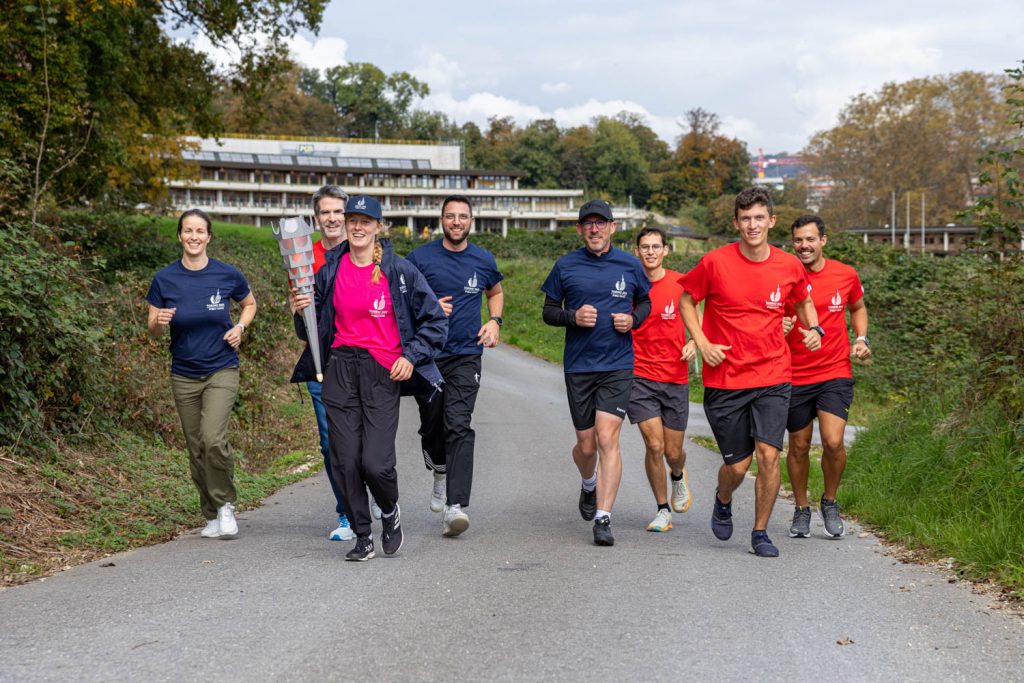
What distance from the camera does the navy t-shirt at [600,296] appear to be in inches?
335

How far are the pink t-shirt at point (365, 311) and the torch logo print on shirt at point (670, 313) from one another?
8.97 ft

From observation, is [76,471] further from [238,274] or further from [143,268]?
[143,268]

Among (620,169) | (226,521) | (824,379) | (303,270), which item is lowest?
(226,521)

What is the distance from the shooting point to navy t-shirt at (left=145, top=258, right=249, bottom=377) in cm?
812

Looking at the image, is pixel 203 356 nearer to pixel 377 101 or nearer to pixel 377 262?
pixel 377 262

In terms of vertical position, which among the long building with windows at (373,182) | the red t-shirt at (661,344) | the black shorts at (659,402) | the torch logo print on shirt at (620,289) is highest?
the long building with windows at (373,182)

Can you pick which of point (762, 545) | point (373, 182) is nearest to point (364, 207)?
point (762, 545)

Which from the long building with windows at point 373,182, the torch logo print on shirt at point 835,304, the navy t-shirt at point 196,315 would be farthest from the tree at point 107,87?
the long building with windows at point 373,182

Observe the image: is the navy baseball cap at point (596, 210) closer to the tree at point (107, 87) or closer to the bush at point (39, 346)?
the bush at point (39, 346)

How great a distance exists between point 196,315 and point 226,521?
146cm

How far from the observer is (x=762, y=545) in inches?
304

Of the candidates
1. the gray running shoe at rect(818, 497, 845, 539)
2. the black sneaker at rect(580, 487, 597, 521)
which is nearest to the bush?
the black sneaker at rect(580, 487, 597, 521)

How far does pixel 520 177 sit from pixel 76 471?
376 feet

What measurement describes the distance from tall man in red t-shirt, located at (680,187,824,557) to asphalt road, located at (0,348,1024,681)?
2.26 ft
